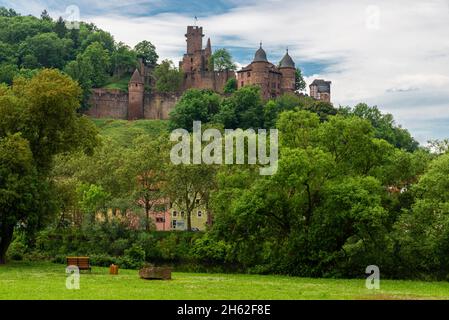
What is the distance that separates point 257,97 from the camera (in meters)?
134

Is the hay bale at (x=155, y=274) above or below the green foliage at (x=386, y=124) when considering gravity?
below

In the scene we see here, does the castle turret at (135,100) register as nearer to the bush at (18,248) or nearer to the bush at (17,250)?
the bush at (18,248)

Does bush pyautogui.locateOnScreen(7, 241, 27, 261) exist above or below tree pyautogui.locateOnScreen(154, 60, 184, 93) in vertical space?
below

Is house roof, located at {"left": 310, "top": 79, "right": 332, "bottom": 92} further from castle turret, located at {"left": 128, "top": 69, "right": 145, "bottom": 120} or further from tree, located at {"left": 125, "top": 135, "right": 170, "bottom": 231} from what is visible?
tree, located at {"left": 125, "top": 135, "right": 170, "bottom": 231}

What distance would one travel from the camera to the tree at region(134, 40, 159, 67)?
18950cm

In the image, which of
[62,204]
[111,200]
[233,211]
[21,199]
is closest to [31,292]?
[21,199]

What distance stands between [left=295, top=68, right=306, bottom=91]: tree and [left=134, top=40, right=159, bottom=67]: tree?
133 feet

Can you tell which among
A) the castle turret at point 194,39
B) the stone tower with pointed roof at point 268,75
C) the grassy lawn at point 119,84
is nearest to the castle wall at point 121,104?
the grassy lawn at point 119,84

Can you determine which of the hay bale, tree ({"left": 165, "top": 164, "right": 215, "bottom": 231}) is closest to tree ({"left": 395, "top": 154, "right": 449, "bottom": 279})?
the hay bale

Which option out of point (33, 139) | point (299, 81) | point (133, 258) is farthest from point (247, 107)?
point (33, 139)

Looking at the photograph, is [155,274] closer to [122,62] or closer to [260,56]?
[260,56]

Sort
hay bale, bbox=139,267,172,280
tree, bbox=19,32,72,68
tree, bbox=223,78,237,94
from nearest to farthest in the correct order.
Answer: hay bale, bbox=139,267,172,280 < tree, bbox=223,78,237,94 < tree, bbox=19,32,72,68

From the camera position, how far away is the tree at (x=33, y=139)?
3919cm

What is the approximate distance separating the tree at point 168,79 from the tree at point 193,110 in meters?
24.3
